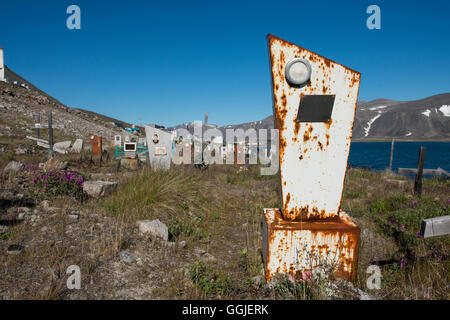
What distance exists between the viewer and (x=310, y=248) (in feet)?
7.27

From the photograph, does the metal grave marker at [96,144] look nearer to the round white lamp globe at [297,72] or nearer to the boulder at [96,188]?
the boulder at [96,188]

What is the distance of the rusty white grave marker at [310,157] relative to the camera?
2115mm

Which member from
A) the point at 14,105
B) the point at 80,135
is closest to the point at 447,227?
the point at 80,135

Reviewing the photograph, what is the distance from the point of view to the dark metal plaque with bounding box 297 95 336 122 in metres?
2.13

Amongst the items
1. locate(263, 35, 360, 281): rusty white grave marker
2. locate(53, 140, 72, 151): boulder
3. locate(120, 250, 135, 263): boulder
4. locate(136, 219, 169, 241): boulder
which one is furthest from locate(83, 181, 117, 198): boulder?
locate(53, 140, 72, 151): boulder

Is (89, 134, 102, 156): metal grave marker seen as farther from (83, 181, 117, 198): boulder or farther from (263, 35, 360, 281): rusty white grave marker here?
(263, 35, 360, 281): rusty white grave marker

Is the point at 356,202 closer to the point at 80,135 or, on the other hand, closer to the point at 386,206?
the point at 386,206

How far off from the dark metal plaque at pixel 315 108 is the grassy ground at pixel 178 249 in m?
1.49

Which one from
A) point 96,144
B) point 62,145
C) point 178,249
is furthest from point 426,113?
point 178,249

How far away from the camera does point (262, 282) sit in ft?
7.68

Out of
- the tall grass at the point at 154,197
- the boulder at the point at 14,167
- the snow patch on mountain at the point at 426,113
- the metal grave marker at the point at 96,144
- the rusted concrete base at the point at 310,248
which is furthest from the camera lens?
the snow patch on mountain at the point at 426,113

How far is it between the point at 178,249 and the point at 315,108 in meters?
2.43

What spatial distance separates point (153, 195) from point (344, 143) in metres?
3.54

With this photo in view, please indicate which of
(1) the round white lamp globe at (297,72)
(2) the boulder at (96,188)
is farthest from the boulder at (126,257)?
(1) the round white lamp globe at (297,72)
